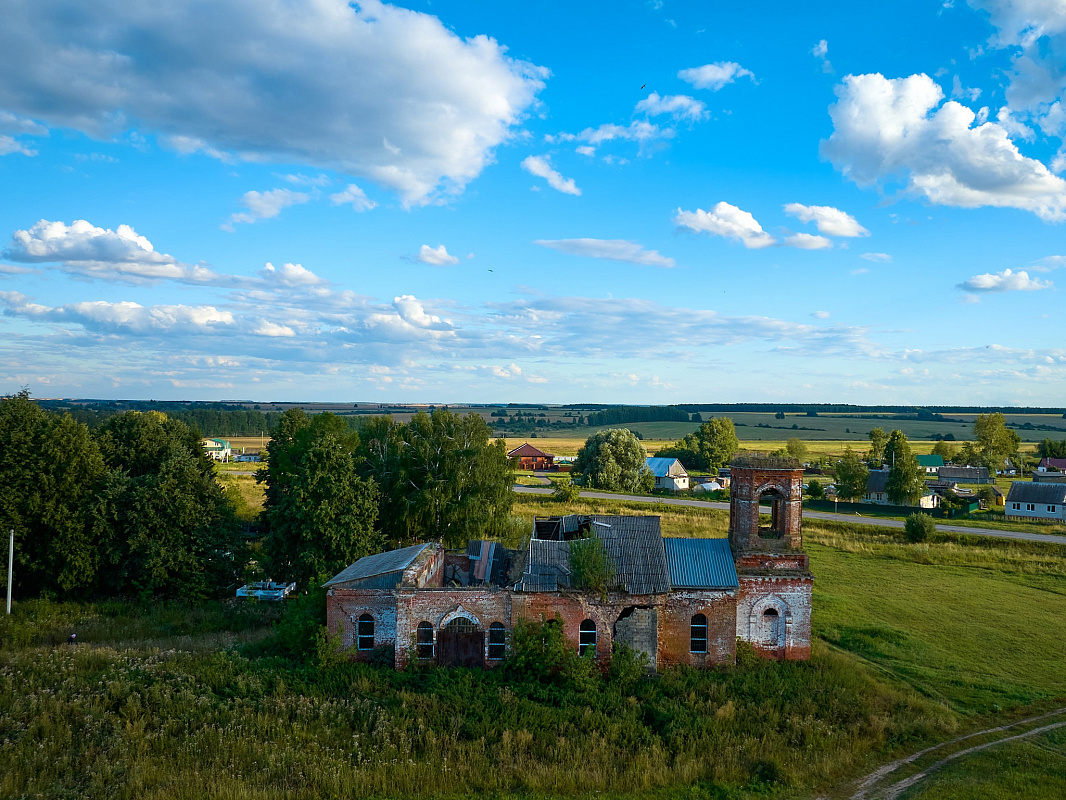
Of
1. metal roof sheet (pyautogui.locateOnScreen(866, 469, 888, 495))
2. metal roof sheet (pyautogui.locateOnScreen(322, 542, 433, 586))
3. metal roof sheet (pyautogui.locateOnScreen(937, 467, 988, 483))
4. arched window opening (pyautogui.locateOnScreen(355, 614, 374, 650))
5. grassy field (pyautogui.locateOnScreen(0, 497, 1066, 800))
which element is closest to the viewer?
grassy field (pyautogui.locateOnScreen(0, 497, 1066, 800))

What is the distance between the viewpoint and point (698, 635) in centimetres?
2128

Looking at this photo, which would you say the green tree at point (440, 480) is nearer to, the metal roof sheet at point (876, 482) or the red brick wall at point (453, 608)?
the red brick wall at point (453, 608)

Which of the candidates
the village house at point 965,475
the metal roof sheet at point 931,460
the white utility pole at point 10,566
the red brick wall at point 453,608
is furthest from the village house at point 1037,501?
the white utility pole at point 10,566

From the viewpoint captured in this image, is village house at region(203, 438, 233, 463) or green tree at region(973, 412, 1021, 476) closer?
green tree at region(973, 412, 1021, 476)

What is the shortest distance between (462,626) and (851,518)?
4600 cm

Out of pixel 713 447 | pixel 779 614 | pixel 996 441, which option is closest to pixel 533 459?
pixel 713 447

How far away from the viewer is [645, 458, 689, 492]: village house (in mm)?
77188

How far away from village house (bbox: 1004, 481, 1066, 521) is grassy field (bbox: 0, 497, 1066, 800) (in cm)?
3788

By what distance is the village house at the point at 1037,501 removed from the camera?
5488cm

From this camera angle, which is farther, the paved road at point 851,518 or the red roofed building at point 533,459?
the red roofed building at point 533,459

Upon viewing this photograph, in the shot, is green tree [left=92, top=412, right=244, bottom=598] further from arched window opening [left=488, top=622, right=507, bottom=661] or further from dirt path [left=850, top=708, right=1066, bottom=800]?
dirt path [left=850, top=708, right=1066, bottom=800]

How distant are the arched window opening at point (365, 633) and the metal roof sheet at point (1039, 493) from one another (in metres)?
59.1

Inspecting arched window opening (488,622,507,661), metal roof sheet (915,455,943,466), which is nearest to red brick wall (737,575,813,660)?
arched window opening (488,622,507,661)

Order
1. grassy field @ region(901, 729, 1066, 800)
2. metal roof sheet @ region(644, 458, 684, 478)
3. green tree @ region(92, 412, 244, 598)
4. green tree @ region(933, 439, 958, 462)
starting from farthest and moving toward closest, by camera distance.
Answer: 1. green tree @ region(933, 439, 958, 462)
2. metal roof sheet @ region(644, 458, 684, 478)
3. green tree @ region(92, 412, 244, 598)
4. grassy field @ region(901, 729, 1066, 800)
